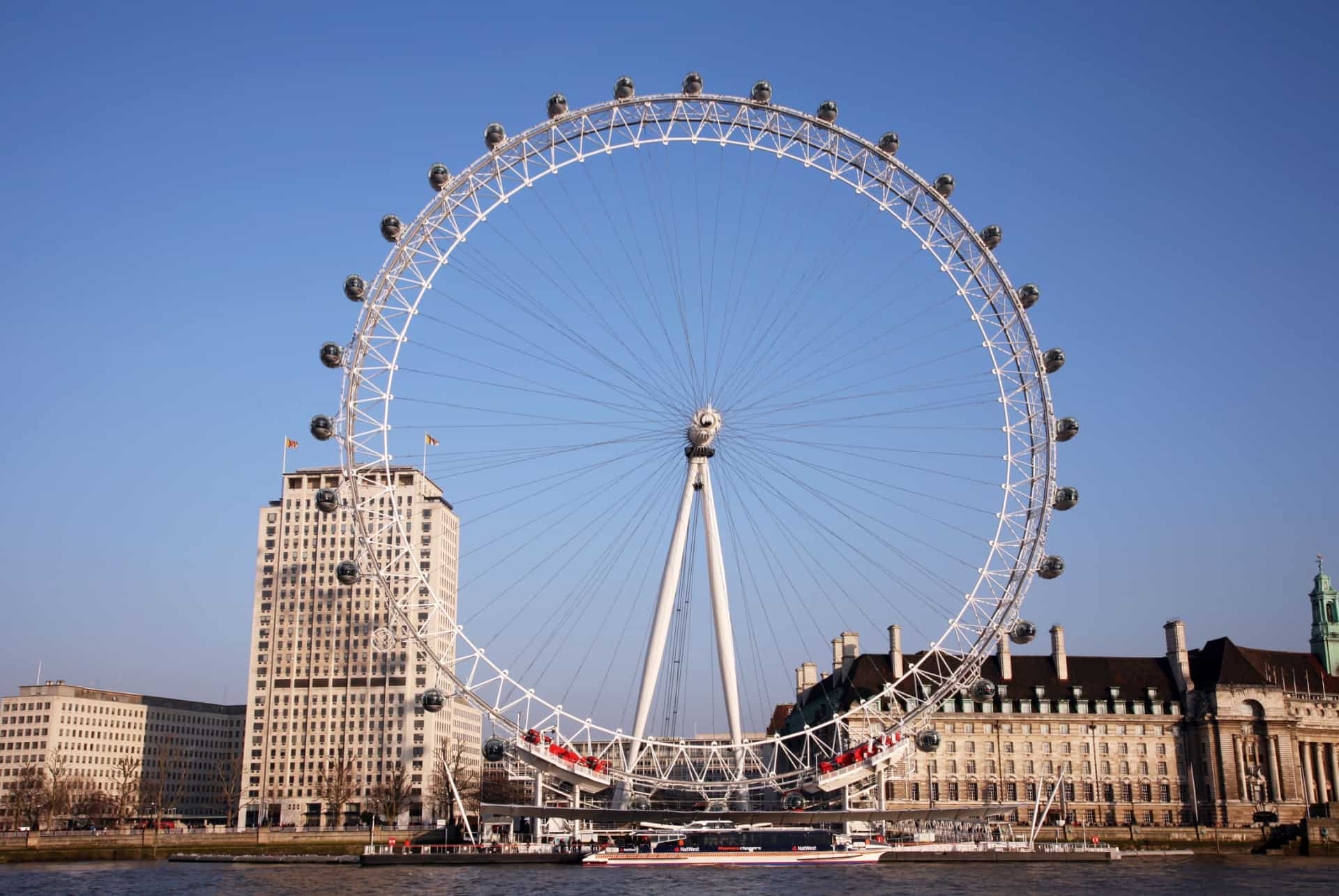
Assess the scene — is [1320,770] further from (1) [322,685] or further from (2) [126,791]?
(2) [126,791]

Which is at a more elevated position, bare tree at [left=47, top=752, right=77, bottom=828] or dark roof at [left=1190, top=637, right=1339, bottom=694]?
dark roof at [left=1190, top=637, right=1339, bottom=694]

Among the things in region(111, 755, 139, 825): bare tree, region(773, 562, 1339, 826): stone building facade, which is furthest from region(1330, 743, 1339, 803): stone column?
region(111, 755, 139, 825): bare tree

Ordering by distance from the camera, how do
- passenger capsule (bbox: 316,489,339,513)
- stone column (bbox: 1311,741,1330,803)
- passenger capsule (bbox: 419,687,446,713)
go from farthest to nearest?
stone column (bbox: 1311,741,1330,803) → passenger capsule (bbox: 419,687,446,713) → passenger capsule (bbox: 316,489,339,513)

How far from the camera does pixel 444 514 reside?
568 feet

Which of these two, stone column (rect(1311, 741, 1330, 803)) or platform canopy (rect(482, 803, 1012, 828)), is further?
stone column (rect(1311, 741, 1330, 803))

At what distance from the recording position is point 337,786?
137m

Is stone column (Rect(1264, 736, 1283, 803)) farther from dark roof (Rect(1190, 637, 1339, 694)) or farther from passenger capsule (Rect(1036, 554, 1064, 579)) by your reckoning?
passenger capsule (Rect(1036, 554, 1064, 579))

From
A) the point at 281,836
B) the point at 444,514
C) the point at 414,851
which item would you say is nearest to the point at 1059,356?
the point at 414,851

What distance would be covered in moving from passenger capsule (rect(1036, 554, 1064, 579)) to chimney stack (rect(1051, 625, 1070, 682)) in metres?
49.0

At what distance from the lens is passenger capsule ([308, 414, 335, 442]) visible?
77625 mm

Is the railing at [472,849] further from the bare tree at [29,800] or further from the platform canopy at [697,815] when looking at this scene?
the bare tree at [29,800]

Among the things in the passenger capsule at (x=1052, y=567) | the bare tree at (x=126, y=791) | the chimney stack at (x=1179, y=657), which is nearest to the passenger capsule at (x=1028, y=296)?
the passenger capsule at (x=1052, y=567)

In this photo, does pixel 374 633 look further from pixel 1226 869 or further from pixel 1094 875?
pixel 1226 869

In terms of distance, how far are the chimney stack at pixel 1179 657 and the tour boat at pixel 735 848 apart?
156 ft
